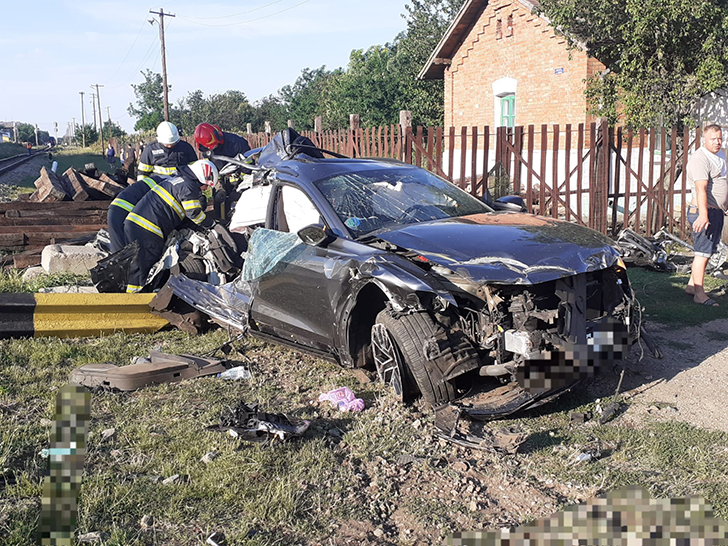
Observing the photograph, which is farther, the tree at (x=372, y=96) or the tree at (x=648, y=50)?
the tree at (x=372, y=96)

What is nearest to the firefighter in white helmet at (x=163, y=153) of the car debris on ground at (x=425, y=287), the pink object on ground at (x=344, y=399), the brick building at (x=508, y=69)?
the car debris on ground at (x=425, y=287)

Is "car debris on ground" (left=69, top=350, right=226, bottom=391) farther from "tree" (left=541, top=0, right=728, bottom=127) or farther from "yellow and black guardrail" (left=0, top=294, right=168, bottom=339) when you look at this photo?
"tree" (left=541, top=0, right=728, bottom=127)

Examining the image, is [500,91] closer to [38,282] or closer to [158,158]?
[158,158]

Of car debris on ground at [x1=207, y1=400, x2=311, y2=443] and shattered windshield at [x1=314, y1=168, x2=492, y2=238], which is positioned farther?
shattered windshield at [x1=314, y1=168, x2=492, y2=238]

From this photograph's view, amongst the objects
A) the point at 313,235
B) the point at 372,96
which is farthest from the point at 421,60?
the point at 313,235

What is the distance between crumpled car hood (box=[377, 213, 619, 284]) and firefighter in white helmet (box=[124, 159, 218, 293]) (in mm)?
2859

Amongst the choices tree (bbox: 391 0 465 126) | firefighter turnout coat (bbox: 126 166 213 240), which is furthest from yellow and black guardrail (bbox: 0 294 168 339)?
tree (bbox: 391 0 465 126)

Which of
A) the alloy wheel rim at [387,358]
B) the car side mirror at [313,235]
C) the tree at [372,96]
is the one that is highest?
the tree at [372,96]

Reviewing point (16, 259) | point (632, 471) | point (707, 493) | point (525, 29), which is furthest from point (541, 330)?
point (525, 29)

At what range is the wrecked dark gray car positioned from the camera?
4.06 metres

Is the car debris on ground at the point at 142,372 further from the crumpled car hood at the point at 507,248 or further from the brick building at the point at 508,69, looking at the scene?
the brick building at the point at 508,69

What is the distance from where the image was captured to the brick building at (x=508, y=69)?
639 inches

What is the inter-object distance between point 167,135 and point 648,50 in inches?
397

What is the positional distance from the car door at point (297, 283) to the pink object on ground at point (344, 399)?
12.0 inches
